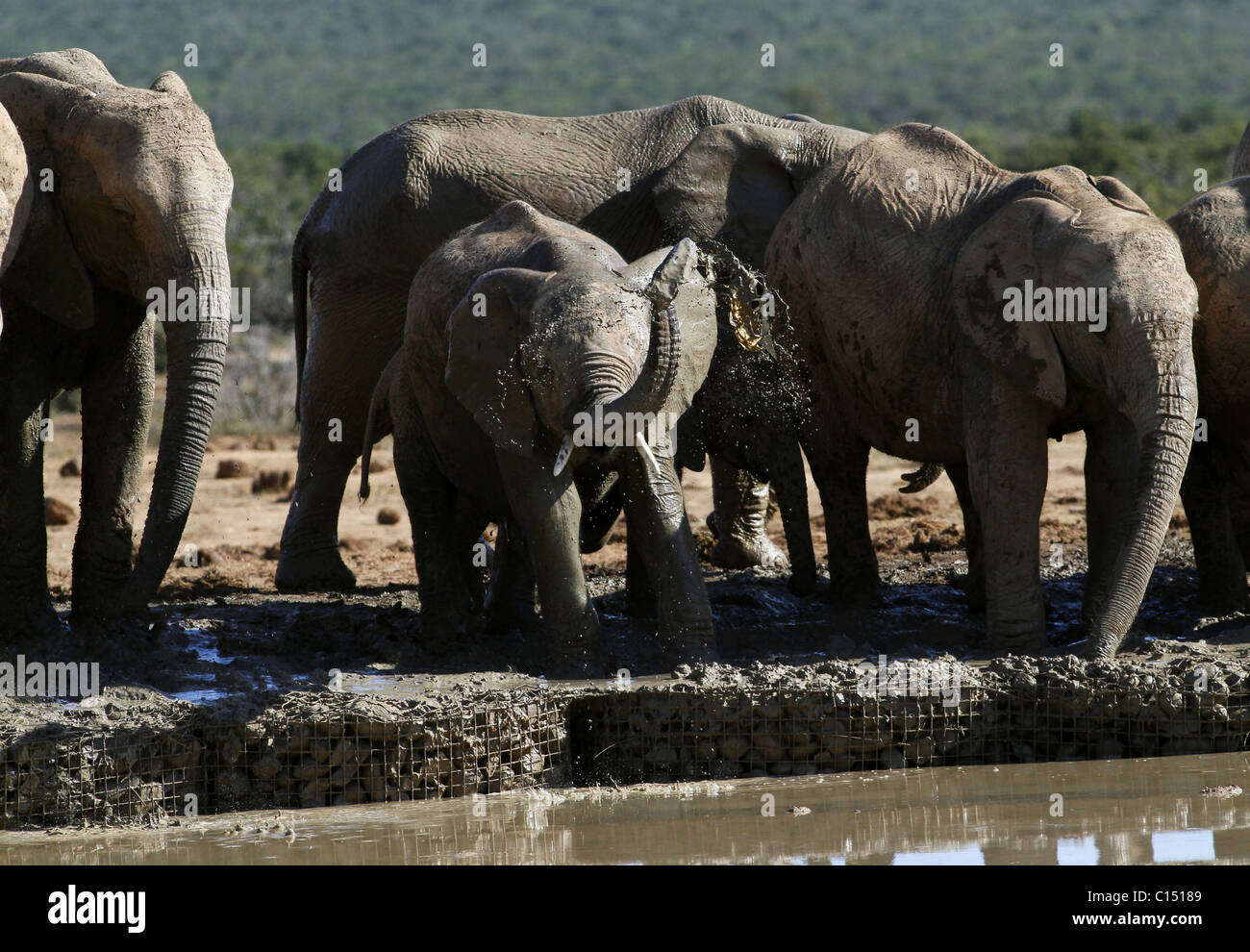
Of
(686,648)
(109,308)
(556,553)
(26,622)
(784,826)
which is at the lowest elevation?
(784,826)

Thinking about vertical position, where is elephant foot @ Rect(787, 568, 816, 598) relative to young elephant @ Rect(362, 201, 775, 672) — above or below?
below

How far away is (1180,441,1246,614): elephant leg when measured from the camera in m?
8.20

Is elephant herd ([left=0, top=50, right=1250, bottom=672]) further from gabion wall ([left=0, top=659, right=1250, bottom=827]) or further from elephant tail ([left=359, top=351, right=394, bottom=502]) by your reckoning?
gabion wall ([left=0, top=659, right=1250, bottom=827])

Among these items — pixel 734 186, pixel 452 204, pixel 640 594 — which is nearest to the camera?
pixel 640 594

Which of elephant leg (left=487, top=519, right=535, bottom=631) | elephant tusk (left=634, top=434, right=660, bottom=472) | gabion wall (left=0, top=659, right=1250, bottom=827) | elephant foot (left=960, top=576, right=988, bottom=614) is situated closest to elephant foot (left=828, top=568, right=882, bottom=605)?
elephant foot (left=960, top=576, right=988, bottom=614)

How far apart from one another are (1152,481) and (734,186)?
10.4 feet

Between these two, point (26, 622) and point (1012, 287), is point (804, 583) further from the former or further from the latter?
point (26, 622)

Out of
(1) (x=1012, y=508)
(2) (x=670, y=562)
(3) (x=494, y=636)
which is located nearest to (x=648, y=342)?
(2) (x=670, y=562)

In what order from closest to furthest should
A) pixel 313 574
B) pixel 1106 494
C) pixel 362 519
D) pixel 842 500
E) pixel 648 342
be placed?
pixel 648 342 → pixel 1106 494 → pixel 842 500 → pixel 313 574 → pixel 362 519

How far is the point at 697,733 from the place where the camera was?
6.64 m

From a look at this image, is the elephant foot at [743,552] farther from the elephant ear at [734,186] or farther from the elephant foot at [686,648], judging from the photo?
the elephant foot at [686,648]

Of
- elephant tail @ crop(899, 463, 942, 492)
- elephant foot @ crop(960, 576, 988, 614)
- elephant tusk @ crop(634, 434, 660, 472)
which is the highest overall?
elephant tail @ crop(899, 463, 942, 492)

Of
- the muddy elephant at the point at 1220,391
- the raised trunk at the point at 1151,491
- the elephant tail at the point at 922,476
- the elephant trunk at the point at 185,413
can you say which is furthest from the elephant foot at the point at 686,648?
the elephant tail at the point at 922,476

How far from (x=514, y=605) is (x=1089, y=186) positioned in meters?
3.01
